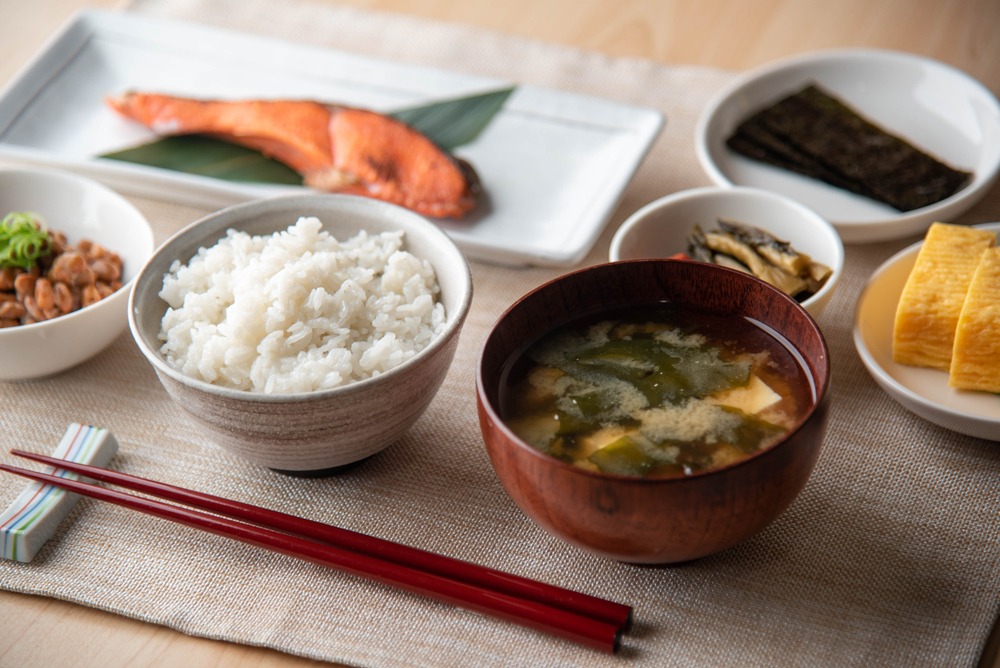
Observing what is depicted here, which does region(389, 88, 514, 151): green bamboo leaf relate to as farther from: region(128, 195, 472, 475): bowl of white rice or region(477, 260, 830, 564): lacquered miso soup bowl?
region(477, 260, 830, 564): lacquered miso soup bowl

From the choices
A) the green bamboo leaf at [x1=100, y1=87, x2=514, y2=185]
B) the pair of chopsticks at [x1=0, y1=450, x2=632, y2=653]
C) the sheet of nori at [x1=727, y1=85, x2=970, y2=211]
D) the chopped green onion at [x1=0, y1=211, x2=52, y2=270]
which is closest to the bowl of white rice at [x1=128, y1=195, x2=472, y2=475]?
the pair of chopsticks at [x1=0, y1=450, x2=632, y2=653]

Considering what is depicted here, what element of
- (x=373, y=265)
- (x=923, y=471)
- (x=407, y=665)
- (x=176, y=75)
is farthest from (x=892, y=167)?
(x=176, y=75)

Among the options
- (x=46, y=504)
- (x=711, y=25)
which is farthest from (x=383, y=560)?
(x=711, y=25)

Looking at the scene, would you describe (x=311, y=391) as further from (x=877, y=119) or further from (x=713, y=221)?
(x=877, y=119)

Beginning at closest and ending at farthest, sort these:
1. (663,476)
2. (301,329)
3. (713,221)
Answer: (663,476)
(301,329)
(713,221)

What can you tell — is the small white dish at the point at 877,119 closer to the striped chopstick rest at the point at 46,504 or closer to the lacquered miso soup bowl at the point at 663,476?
the lacquered miso soup bowl at the point at 663,476

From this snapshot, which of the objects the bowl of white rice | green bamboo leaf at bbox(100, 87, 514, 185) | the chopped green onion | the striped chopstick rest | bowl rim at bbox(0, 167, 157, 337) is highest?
the bowl of white rice
